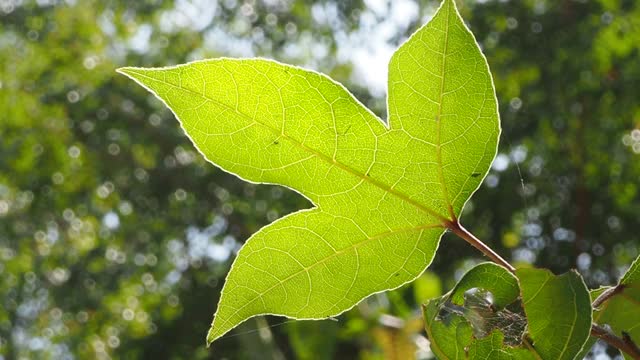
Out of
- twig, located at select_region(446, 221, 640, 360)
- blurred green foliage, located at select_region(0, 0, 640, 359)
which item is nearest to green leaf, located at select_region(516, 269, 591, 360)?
twig, located at select_region(446, 221, 640, 360)

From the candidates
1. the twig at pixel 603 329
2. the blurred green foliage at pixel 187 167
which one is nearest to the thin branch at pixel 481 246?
the twig at pixel 603 329

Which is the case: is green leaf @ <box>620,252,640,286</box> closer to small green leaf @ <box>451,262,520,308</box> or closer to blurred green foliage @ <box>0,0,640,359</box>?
small green leaf @ <box>451,262,520,308</box>

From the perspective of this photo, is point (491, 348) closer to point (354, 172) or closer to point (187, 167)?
point (354, 172)

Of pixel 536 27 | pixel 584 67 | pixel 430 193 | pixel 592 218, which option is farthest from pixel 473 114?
pixel 536 27

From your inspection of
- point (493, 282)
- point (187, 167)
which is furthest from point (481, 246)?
point (187, 167)

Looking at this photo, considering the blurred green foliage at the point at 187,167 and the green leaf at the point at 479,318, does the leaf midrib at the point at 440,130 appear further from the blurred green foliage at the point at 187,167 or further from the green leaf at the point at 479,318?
the blurred green foliage at the point at 187,167

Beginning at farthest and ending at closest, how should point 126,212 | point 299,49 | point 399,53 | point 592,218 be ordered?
point 299,49
point 126,212
point 592,218
point 399,53

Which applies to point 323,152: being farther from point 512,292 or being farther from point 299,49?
point 299,49
